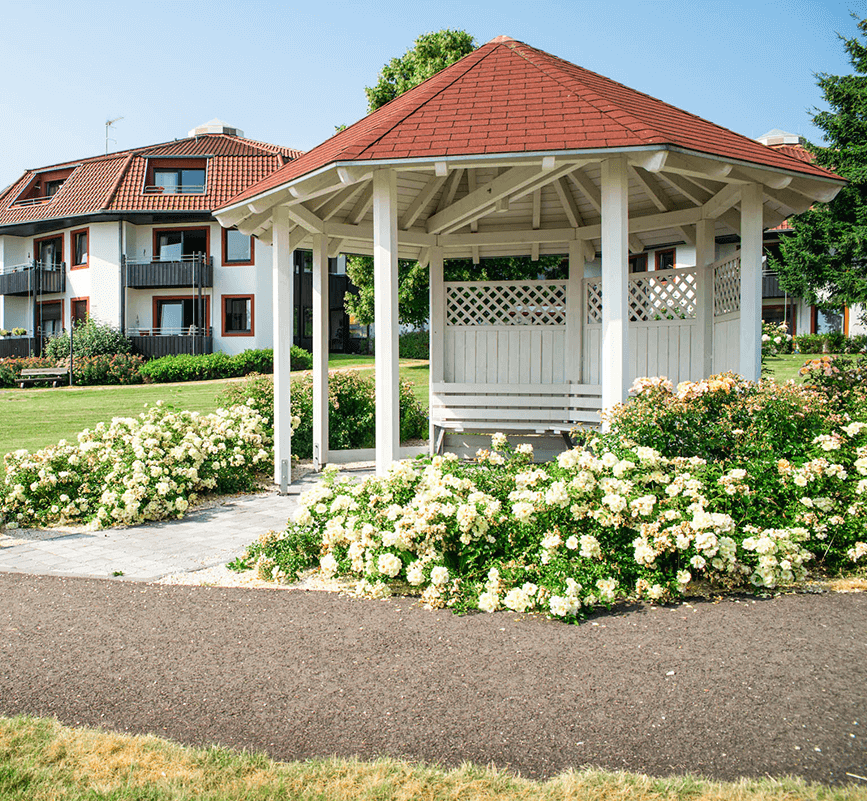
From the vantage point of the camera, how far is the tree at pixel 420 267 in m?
22.1

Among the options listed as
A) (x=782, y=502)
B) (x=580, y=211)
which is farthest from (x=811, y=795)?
(x=580, y=211)

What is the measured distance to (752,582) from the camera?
173 inches

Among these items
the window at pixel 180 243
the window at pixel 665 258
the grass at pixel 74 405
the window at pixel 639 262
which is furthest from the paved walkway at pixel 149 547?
the window at pixel 639 262

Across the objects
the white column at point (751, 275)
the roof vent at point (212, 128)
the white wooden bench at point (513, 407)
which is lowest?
the white wooden bench at point (513, 407)

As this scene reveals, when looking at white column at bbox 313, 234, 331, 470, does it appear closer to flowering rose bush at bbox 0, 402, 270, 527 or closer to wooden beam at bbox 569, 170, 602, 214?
flowering rose bush at bbox 0, 402, 270, 527

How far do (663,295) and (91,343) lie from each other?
81.8ft

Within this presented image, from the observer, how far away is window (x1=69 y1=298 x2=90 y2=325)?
32156 mm

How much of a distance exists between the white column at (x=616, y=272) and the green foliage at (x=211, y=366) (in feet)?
68.3

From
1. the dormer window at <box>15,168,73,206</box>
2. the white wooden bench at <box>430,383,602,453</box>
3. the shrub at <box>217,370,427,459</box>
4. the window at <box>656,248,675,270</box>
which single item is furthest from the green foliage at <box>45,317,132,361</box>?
the window at <box>656,248,675,270</box>

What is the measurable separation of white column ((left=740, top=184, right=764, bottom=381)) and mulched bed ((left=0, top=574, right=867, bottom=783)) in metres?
3.19

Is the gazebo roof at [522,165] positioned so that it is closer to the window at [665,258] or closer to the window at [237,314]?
the window at [237,314]

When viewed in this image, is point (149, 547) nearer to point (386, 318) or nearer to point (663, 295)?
point (386, 318)

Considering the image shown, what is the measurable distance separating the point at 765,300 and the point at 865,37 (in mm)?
15092

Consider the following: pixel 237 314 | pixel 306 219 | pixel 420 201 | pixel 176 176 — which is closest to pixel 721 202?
pixel 420 201
